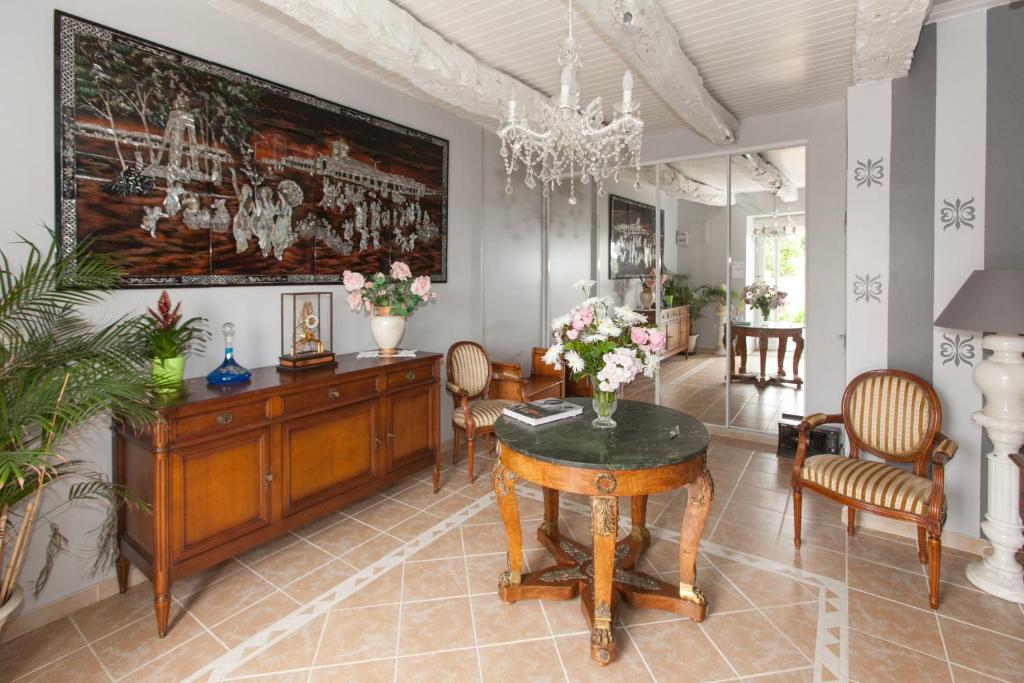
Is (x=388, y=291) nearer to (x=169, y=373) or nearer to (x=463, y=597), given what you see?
(x=169, y=373)

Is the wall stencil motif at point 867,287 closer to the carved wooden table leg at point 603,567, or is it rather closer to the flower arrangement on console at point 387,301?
the carved wooden table leg at point 603,567

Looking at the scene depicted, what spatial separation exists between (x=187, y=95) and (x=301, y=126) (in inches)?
28.0

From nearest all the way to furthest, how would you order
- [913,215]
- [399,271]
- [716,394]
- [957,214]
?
1. [957,214]
2. [913,215]
3. [399,271]
4. [716,394]

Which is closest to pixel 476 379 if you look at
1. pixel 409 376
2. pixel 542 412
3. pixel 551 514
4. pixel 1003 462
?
pixel 409 376

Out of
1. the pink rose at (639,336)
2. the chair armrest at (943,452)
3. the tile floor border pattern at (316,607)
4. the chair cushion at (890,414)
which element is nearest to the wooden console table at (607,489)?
the pink rose at (639,336)

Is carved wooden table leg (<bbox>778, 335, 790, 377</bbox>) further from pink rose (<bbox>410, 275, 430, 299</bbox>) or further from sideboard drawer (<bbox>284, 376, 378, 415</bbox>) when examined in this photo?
sideboard drawer (<bbox>284, 376, 378, 415</bbox>)

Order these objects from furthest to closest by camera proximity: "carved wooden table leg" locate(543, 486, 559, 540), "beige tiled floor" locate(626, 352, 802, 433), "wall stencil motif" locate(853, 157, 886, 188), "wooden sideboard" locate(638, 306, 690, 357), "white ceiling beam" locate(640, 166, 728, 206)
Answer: "wooden sideboard" locate(638, 306, 690, 357) → "white ceiling beam" locate(640, 166, 728, 206) → "beige tiled floor" locate(626, 352, 802, 433) → "wall stencil motif" locate(853, 157, 886, 188) → "carved wooden table leg" locate(543, 486, 559, 540)

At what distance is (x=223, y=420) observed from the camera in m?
2.58

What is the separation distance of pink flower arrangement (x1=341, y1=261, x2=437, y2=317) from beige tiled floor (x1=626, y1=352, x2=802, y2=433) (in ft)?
9.51

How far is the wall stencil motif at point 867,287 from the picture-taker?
3420 millimetres

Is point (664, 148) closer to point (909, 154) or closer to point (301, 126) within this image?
point (909, 154)

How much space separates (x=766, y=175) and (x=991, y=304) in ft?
9.40

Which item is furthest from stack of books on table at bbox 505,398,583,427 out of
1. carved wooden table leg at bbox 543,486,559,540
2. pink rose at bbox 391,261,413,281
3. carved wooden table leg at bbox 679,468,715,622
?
pink rose at bbox 391,261,413,281

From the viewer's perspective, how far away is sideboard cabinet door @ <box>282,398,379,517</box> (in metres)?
2.93
